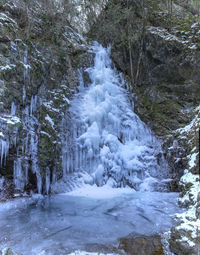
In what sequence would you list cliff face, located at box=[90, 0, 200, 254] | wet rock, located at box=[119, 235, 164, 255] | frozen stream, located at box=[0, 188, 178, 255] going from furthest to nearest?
cliff face, located at box=[90, 0, 200, 254] < frozen stream, located at box=[0, 188, 178, 255] < wet rock, located at box=[119, 235, 164, 255]

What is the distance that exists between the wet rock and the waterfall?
357 cm

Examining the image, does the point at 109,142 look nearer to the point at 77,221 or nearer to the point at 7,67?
the point at 77,221

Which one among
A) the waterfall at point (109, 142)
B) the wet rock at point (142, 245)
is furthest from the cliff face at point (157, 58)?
the wet rock at point (142, 245)

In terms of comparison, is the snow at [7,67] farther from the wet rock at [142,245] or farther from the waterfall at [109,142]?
the wet rock at [142,245]

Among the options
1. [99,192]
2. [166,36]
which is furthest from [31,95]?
[166,36]

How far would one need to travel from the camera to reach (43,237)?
10.5 feet

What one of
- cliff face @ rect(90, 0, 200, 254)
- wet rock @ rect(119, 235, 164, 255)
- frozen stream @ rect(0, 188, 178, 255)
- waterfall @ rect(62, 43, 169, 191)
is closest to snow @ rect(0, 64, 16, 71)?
waterfall @ rect(62, 43, 169, 191)

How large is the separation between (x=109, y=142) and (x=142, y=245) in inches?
181

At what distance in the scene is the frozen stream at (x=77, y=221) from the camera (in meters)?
2.99

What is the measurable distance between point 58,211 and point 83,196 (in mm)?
1529

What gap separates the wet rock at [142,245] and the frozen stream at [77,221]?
0.61 ft

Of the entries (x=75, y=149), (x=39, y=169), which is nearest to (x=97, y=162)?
(x=75, y=149)

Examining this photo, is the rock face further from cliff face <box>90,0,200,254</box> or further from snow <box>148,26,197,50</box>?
snow <box>148,26,197,50</box>

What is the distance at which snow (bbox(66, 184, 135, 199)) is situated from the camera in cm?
611
